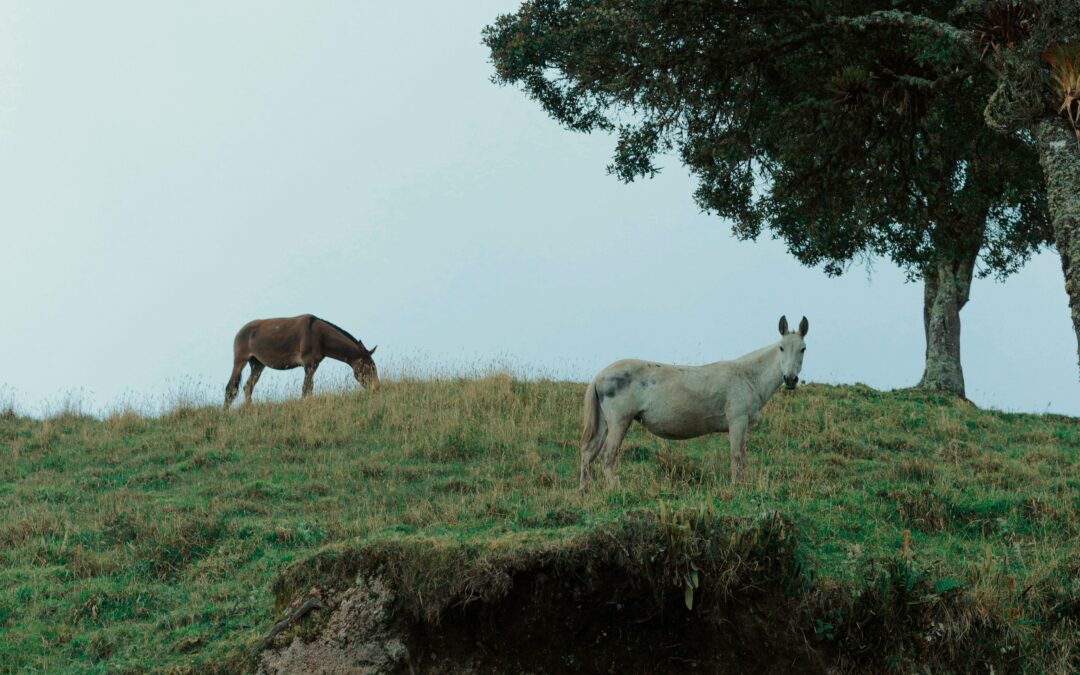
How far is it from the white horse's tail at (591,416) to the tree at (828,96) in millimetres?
8096

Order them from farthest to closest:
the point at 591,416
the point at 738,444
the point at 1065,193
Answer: the point at 1065,193, the point at 591,416, the point at 738,444

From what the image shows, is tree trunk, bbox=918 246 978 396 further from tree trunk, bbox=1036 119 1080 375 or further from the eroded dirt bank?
the eroded dirt bank

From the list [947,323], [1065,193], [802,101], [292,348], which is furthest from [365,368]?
[1065,193]

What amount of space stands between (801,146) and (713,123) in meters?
1.99

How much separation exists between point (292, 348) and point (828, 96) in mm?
14682

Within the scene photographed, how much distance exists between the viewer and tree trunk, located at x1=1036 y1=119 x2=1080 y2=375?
620 inches

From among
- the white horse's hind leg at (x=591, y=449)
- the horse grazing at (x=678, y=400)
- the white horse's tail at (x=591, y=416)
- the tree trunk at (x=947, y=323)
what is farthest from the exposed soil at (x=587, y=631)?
the tree trunk at (x=947, y=323)

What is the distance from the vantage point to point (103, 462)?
64.9 feet

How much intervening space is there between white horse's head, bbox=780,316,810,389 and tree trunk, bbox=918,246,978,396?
15.3m

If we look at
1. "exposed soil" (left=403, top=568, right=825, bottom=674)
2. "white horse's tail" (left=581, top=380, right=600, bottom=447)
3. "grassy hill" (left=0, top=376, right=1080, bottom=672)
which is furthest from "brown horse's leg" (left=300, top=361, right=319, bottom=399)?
"exposed soil" (left=403, top=568, right=825, bottom=674)

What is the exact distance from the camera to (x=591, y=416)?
1473cm

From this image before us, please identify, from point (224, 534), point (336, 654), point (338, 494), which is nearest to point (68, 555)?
point (224, 534)

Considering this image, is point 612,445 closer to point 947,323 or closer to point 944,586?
point 944,586

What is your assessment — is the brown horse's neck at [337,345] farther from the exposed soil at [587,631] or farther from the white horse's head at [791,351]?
the exposed soil at [587,631]
